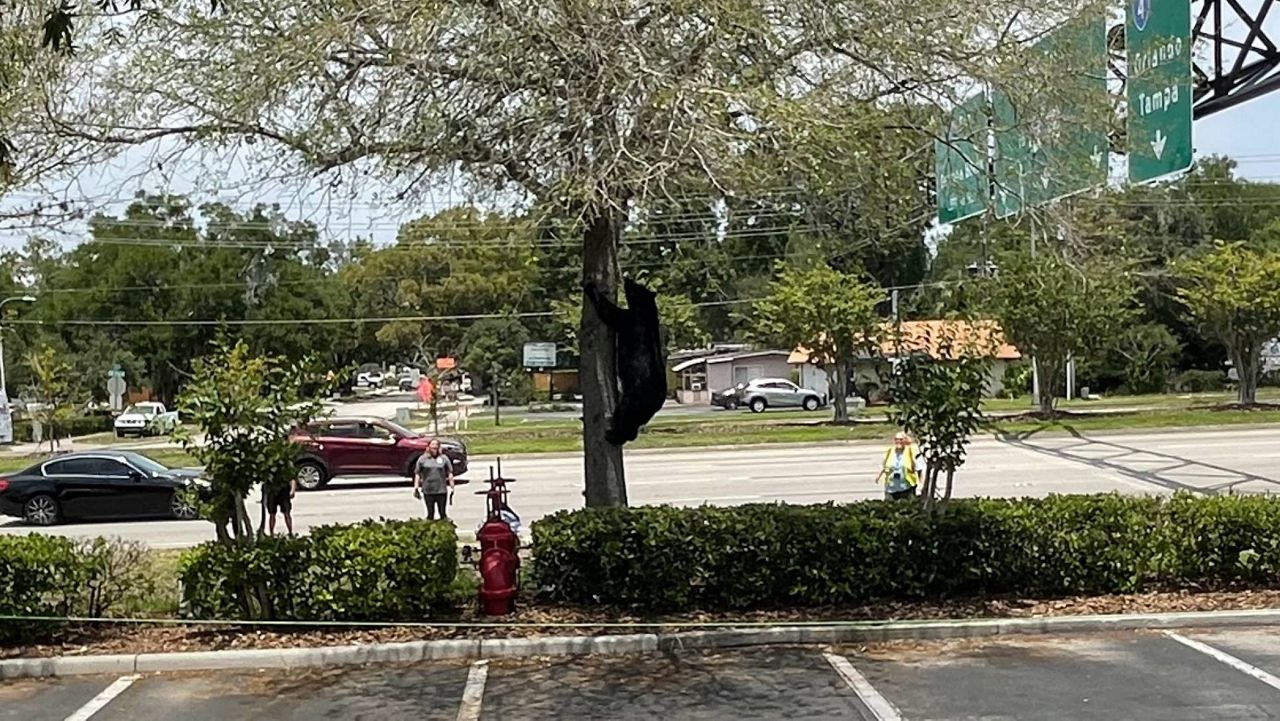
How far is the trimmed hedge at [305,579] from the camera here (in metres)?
9.33

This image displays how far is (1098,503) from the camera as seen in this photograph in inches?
410

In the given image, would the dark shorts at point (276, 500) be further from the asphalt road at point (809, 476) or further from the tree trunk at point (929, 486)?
the asphalt road at point (809, 476)

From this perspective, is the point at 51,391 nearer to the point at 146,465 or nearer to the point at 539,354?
the point at 539,354

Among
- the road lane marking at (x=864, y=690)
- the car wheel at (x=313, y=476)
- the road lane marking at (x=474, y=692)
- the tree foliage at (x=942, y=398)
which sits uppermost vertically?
the tree foliage at (x=942, y=398)

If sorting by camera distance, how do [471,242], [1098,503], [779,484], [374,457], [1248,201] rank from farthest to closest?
[1248,201]
[374,457]
[779,484]
[471,242]
[1098,503]

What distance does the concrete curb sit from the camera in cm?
878

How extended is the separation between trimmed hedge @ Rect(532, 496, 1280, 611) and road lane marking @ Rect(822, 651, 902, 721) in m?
1.13

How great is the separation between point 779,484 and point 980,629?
1349 centimetres

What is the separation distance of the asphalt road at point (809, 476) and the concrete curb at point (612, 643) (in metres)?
8.42

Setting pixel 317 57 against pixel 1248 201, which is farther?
pixel 1248 201

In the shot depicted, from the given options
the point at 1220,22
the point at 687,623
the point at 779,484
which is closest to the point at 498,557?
the point at 687,623

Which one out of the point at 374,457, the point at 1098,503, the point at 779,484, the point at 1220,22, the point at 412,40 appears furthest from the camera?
the point at 374,457

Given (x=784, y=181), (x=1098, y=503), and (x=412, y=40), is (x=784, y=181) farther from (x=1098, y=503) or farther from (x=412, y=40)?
(x=1098, y=503)

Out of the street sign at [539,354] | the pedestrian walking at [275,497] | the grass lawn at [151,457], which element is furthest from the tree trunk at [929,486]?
the street sign at [539,354]
